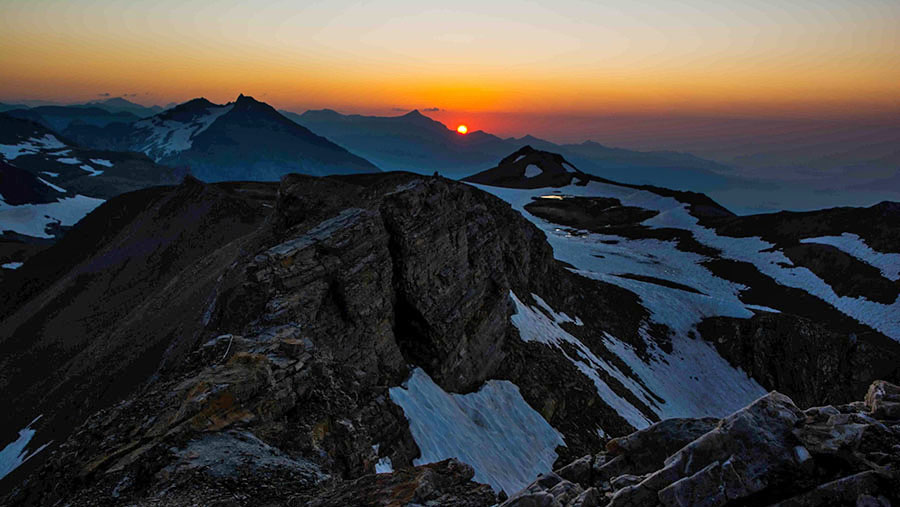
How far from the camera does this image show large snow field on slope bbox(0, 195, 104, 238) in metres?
Result: 128

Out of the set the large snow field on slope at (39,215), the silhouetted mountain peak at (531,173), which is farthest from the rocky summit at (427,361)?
the large snow field on slope at (39,215)

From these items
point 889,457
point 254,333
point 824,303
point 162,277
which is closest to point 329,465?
point 254,333

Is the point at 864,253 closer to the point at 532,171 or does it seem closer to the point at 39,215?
the point at 532,171

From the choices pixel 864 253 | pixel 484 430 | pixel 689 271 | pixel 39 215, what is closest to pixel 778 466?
pixel 484 430

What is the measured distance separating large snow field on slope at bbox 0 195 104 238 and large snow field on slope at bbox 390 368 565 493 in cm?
15547

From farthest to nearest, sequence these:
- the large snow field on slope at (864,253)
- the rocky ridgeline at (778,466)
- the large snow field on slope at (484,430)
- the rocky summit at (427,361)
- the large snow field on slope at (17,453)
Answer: the large snow field on slope at (864,253) < the large snow field on slope at (17,453) < the large snow field on slope at (484,430) < the rocky summit at (427,361) < the rocky ridgeline at (778,466)

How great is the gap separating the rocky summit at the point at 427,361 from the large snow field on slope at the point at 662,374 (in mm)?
271

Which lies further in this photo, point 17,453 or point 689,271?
point 689,271

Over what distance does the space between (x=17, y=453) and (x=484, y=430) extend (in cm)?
2703

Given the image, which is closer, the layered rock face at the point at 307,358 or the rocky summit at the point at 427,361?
the rocky summit at the point at 427,361

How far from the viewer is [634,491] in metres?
7.06

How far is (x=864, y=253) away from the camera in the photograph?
67.9 meters

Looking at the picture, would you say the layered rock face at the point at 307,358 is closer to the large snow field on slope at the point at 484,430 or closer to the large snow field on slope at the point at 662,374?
the large snow field on slope at the point at 484,430

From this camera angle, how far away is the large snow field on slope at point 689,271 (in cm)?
5244
